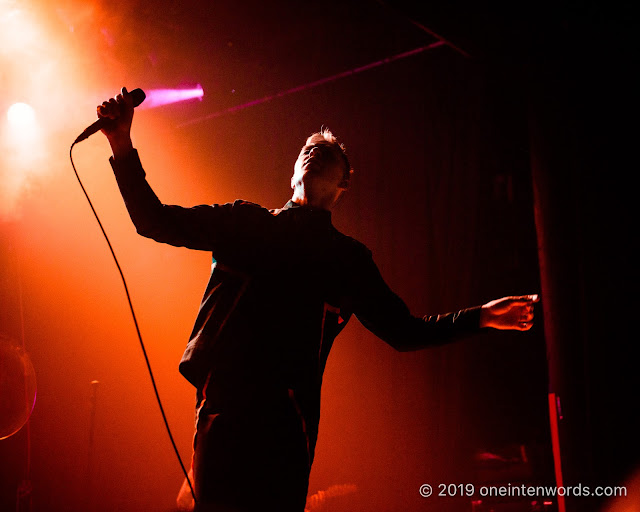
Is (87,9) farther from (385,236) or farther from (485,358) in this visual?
(485,358)

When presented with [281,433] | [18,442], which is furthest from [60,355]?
[281,433]

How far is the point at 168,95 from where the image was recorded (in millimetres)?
3457

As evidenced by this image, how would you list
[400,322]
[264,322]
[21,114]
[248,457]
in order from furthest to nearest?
[21,114] → [400,322] → [264,322] → [248,457]

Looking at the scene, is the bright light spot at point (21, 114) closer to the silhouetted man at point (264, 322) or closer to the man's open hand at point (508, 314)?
the silhouetted man at point (264, 322)

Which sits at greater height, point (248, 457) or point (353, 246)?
point (353, 246)

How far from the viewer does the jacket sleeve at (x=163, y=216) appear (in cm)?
103

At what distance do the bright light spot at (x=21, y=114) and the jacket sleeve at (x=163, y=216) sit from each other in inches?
103

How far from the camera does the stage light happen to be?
341 centimetres

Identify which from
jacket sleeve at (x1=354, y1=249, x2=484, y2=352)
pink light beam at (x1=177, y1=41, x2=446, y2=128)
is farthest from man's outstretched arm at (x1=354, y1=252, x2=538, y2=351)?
pink light beam at (x1=177, y1=41, x2=446, y2=128)

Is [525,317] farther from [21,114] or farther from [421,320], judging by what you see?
[21,114]

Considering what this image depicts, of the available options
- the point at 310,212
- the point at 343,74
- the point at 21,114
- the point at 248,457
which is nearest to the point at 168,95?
the point at 21,114

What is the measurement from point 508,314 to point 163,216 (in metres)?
0.97

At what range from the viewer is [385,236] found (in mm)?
3191

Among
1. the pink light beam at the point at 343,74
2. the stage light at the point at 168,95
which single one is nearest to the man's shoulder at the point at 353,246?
the pink light beam at the point at 343,74
